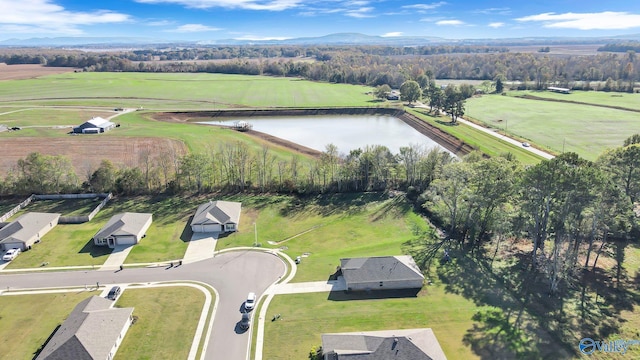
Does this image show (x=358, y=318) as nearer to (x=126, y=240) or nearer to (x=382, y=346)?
(x=382, y=346)

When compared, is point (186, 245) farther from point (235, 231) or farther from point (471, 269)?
point (471, 269)

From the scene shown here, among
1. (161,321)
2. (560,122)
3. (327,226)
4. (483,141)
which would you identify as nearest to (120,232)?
(161,321)

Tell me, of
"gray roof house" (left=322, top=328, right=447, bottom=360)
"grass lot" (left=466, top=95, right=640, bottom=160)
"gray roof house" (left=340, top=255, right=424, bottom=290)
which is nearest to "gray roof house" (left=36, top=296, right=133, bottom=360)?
"gray roof house" (left=322, top=328, right=447, bottom=360)

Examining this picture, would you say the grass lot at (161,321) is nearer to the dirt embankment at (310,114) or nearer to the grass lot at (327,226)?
the grass lot at (327,226)

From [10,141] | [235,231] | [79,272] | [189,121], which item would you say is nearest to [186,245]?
[235,231]

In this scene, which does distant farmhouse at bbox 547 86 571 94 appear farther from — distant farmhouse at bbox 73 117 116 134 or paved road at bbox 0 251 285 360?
distant farmhouse at bbox 73 117 116 134

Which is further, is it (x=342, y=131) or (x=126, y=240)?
(x=342, y=131)

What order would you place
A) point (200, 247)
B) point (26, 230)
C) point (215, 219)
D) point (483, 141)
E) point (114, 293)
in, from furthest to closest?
point (483, 141) < point (215, 219) < point (26, 230) < point (200, 247) < point (114, 293)
